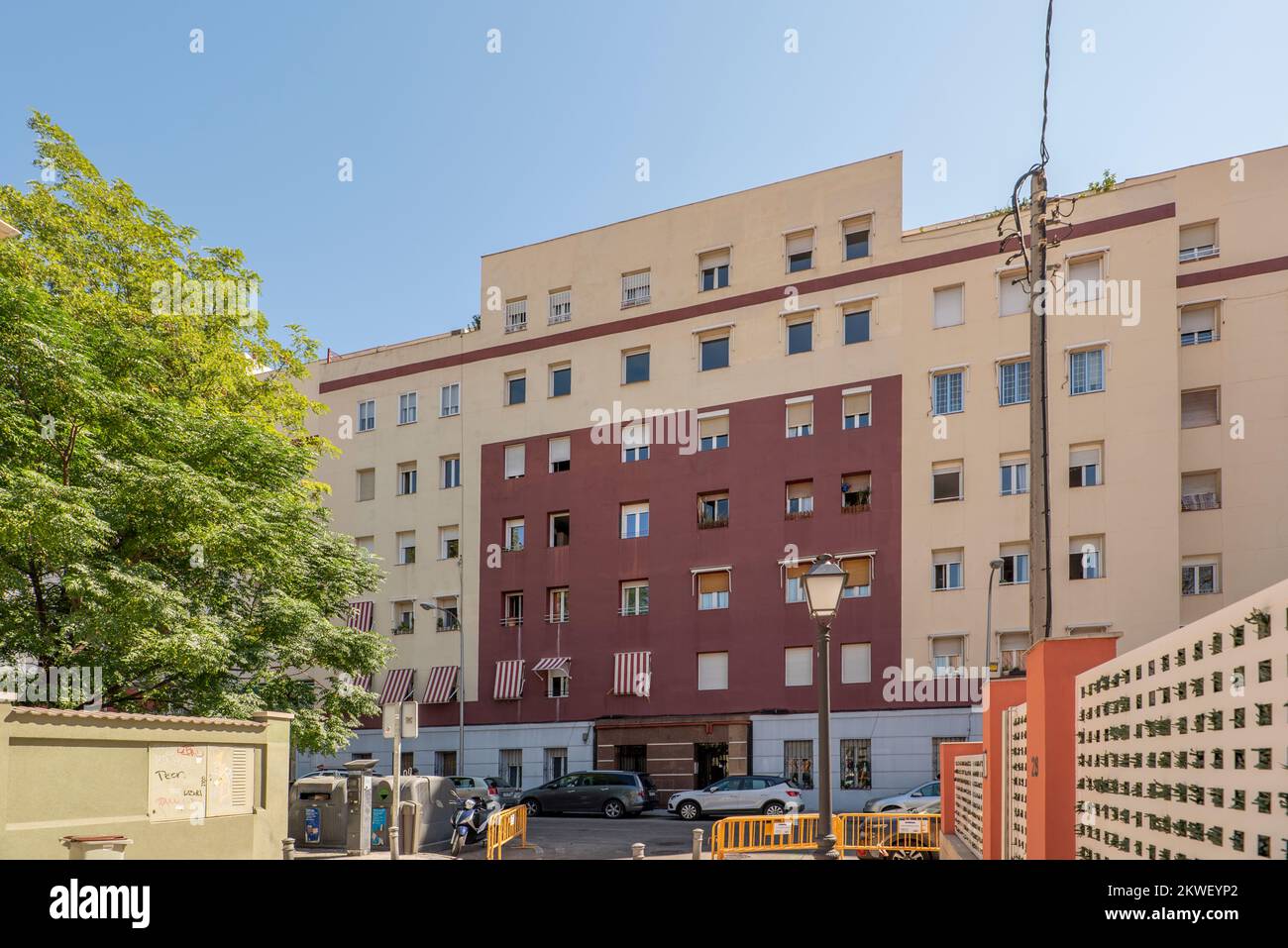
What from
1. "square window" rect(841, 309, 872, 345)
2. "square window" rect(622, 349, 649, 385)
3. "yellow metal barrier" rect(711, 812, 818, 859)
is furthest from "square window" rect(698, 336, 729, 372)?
"yellow metal barrier" rect(711, 812, 818, 859)

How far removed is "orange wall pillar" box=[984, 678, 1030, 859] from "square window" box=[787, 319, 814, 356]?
29.5 m

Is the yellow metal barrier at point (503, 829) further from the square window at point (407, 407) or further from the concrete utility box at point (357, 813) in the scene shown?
the square window at point (407, 407)

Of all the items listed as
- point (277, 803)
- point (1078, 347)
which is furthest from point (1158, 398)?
point (277, 803)

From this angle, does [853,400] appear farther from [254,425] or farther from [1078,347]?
[254,425]

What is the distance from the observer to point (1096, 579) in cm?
3744

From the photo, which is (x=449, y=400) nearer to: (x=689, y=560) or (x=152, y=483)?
(x=689, y=560)

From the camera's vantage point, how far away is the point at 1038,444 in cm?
1530

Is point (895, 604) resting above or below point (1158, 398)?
below

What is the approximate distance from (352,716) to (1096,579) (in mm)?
22979

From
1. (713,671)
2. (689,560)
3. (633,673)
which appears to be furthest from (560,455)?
(713,671)

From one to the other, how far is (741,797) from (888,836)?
50.5 feet

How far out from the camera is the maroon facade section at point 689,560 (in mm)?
41094
